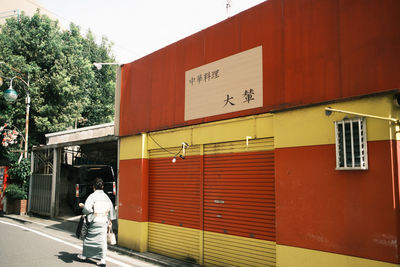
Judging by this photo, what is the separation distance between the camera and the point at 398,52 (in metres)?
4.75

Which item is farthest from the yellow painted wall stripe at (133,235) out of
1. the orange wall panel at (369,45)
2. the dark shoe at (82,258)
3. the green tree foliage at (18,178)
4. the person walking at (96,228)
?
the green tree foliage at (18,178)

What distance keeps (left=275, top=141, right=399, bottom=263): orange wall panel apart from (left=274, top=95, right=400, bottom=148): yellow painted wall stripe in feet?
0.47

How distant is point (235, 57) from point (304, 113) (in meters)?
2.43

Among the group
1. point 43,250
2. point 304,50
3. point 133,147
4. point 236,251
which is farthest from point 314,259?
point 43,250

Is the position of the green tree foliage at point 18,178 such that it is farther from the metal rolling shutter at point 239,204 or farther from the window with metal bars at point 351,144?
the window with metal bars at point 351,144

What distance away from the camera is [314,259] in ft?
17.5


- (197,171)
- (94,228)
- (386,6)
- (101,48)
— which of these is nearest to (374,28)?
(386,6)

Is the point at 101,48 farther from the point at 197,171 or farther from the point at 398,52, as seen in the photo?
the point at 398,52

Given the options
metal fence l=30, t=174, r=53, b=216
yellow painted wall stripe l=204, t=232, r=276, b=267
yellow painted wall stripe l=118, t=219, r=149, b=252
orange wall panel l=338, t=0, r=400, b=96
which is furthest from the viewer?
metal fence l=30, t=174, r=53, b=216

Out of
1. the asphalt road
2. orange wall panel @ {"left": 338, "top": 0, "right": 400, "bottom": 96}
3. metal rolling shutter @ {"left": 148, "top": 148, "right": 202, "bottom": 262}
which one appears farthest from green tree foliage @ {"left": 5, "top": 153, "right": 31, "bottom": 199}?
orange wall panel @ {"left": 338, "top": 0, "right": 400, "bottom": 96}

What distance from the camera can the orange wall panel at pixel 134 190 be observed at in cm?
930

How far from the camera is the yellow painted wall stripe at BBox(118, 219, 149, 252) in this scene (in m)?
9.12

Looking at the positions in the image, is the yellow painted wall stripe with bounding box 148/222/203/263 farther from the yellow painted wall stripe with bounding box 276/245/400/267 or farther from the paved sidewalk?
the yellow painted wall stripe with bounding box 276/245/400/267

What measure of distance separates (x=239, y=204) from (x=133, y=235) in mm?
4012
